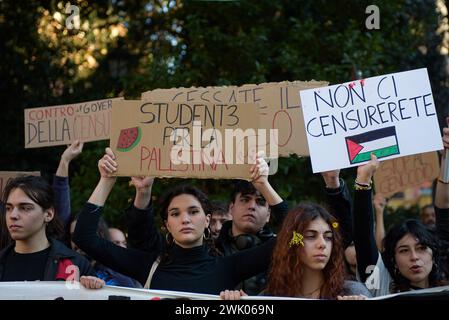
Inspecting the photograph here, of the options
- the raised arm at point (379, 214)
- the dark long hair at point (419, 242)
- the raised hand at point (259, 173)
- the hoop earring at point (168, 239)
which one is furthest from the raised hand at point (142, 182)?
the raised arm at point (379, 214)

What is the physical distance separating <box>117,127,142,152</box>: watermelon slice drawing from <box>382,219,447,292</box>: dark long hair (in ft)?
4.52

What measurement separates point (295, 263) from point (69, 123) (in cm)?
214

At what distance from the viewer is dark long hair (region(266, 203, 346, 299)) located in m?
3.83

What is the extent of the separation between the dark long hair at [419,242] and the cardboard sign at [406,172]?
867 mm

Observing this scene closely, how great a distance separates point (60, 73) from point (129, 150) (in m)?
4.41

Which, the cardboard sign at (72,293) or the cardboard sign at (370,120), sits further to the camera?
the cardboard sign at (370,120)

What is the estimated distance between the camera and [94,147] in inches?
301

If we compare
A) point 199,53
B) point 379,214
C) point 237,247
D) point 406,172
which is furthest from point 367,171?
point 199,53

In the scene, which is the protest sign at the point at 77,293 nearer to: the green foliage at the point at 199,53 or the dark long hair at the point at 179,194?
the dark long hair at the point at 179,194

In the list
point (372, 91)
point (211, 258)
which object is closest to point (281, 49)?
point (372, 91)

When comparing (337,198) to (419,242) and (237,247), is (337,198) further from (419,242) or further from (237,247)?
(237,247)

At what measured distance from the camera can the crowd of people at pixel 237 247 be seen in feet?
Answer: 12.8

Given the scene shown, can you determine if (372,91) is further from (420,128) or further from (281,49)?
(281,49)

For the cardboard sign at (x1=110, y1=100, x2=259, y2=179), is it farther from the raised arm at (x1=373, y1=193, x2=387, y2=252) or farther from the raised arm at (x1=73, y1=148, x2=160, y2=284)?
the raised arm at (x1=373, y1=193, x2=387, y2=252)
